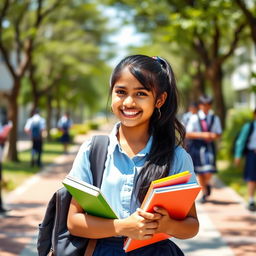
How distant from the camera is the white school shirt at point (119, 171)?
228 centimetres

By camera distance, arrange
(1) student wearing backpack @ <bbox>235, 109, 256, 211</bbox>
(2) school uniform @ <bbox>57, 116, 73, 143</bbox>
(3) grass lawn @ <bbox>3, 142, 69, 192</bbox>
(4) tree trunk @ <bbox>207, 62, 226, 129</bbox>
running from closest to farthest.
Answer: (1) student wearing backpack @ <bbox>235, 109, 256, 211</bbox>
(3) grass lawn @ <bbox>3, 142, 69, 192</bbox>
(4) tree trunk @ <bbox>207, 62, 226, 129</bbox>
(2) school uniform @ <bbox>57, 116, 73, 143</bbox>

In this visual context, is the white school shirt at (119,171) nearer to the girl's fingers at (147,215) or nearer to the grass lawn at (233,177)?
the girl's fingers at (147,215)

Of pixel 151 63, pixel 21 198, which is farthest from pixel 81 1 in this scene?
pixel 151 63

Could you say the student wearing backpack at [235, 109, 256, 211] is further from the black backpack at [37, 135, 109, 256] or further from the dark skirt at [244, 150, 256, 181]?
the black backpack at [37, 135, 109, 256]

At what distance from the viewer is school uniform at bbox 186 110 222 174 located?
28.8 ft

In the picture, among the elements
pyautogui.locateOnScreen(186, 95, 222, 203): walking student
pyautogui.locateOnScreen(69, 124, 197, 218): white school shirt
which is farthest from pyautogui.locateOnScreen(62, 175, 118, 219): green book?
pyautogui.locateOnScreen(186, 95, 222, 203): walking student

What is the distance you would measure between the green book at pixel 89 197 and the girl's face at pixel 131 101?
16.4 inches

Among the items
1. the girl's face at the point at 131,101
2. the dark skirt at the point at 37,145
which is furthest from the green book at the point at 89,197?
the dark skirt at the point at 37,145

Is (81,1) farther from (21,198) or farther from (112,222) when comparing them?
(112,222)

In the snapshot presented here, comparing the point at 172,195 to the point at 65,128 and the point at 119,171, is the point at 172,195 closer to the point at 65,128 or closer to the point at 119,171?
the point at 119,171

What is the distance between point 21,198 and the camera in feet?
30.9

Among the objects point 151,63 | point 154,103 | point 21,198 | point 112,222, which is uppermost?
point 151,63

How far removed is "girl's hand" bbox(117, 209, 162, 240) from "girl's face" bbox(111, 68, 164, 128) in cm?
47

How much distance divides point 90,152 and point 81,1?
19453mm
